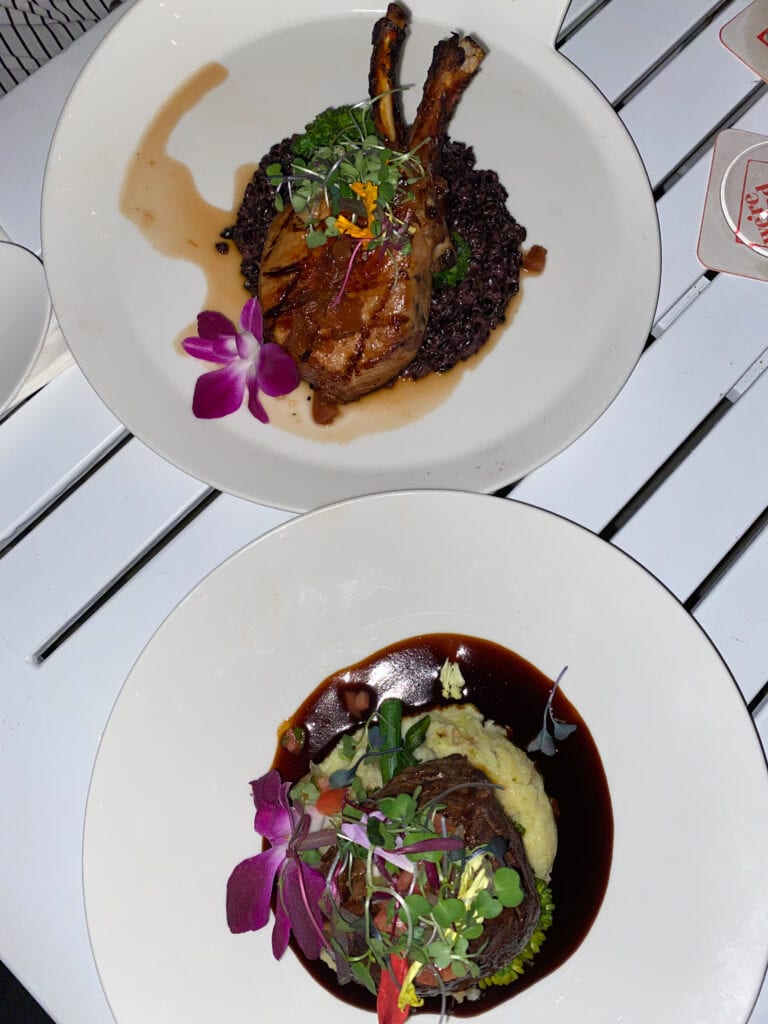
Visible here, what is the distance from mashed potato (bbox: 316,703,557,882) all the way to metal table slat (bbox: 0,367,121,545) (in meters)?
1.04

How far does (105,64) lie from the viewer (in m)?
2.25

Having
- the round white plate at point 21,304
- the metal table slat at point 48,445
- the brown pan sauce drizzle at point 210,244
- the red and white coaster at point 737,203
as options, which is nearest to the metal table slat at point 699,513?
the red and white coaster at point 737,203

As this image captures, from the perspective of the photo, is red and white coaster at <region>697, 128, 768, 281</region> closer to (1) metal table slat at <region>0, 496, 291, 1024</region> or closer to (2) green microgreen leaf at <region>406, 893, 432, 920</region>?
(1) metal table slat at <region>0, 496, 291, 1024</region>

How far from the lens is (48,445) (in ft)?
7.48

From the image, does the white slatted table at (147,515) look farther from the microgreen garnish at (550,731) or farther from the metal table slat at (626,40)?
the microgreen garnish at (550,731)

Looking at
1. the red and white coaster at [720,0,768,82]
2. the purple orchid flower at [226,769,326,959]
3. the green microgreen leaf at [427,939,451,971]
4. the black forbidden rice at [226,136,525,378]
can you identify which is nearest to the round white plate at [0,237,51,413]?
the black forbidden rice at [226,136,525,378]

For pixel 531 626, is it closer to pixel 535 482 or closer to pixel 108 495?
pixel 535 482

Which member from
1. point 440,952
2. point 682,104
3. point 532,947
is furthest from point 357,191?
point 532,947

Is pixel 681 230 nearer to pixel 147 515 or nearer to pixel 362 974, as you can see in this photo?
pixel 147 515

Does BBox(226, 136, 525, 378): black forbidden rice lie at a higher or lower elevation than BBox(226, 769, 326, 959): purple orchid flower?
higher

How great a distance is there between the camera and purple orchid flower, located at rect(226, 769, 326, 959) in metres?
1.99

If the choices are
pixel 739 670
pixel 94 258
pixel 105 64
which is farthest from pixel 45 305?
pixel 739 670

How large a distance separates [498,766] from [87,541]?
4.04 ft

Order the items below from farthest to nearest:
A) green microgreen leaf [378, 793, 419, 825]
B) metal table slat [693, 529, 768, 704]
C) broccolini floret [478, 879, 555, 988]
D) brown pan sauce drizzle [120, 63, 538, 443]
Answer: brown pan sauce drizzle [120, 63, 538, 443] < metal table slat [693, 529, 768, 704] < broccolini floret [478, 879, 555, 988] < green microgreen leaf [378, 793, 419, 825]
